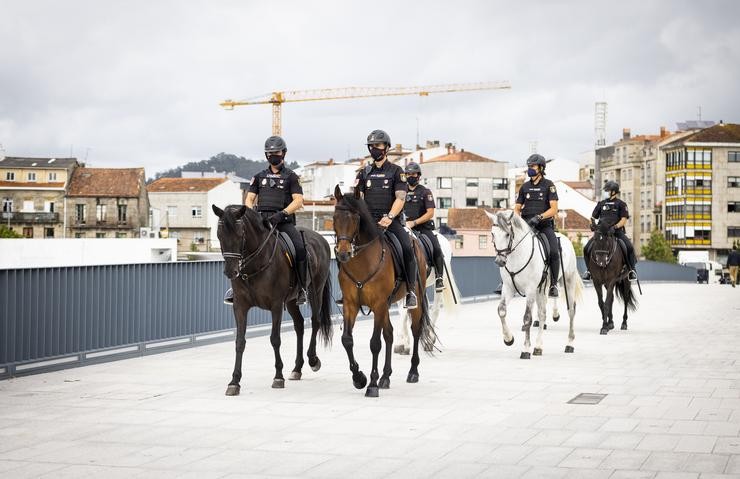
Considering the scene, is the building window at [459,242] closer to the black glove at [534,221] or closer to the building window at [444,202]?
the building window at [444,202]

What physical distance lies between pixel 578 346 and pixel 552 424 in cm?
781

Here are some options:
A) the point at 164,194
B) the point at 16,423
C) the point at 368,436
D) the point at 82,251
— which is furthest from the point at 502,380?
the point at 164,194

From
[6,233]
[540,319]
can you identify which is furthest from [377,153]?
[6,233]

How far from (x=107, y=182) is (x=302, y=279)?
373 ft

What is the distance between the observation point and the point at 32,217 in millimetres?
121250

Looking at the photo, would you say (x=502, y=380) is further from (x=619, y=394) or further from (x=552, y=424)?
(x=552, y=424)

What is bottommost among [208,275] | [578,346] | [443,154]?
[578,346]

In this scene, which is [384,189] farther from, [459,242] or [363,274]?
[459,242]

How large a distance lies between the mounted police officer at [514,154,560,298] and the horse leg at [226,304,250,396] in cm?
550

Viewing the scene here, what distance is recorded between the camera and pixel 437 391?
11.6 metres

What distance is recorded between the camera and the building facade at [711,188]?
116m

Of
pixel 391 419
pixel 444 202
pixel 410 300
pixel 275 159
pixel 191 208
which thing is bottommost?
pixel 391 419

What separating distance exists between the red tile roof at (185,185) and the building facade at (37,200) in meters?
14.3

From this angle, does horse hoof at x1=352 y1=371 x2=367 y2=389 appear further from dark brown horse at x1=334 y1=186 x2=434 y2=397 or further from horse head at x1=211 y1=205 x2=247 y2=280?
horse head at x1=211 y1=205 x2=247 y2=280
